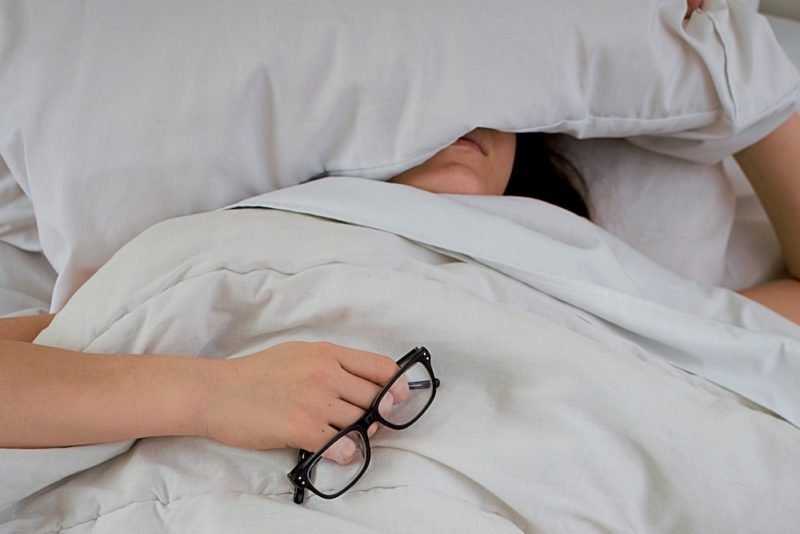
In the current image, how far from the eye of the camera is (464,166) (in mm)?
973

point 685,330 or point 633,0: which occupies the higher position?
point 633,0

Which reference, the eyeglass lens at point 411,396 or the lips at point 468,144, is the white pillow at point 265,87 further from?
the eyeglass lens at point 411,396

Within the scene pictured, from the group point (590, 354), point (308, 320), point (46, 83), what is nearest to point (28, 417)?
point (308, 320)

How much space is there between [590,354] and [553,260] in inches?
5.6

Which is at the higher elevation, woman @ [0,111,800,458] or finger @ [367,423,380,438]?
woman @ [0,111,800,458]

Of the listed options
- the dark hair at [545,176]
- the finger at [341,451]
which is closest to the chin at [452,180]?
the dark hair at [545,176]

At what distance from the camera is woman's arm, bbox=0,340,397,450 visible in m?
0.68

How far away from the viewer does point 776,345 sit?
0.87 m

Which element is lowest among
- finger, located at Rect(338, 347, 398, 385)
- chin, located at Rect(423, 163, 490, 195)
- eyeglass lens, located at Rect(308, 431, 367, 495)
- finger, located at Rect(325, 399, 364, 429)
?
eyeglass lens, located at Rect(308, 431, 367, 495)

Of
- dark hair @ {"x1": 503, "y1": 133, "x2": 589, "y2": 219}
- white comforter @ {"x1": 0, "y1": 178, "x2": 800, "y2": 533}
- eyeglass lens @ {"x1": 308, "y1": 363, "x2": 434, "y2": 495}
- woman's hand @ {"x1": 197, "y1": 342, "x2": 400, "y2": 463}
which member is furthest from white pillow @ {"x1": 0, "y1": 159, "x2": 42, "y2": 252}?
dark hair @ {"x1": 503, "y1": 133, "x2": 589, "y2": 219}

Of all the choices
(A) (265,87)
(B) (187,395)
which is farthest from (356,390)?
(A) (265,87)

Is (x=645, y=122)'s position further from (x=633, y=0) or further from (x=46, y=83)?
(x=46, y=83)

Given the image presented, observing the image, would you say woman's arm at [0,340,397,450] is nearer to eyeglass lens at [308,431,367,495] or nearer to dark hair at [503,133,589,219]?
eyeglass lens at [308,431,367,495]

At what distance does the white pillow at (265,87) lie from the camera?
84 centimetres
